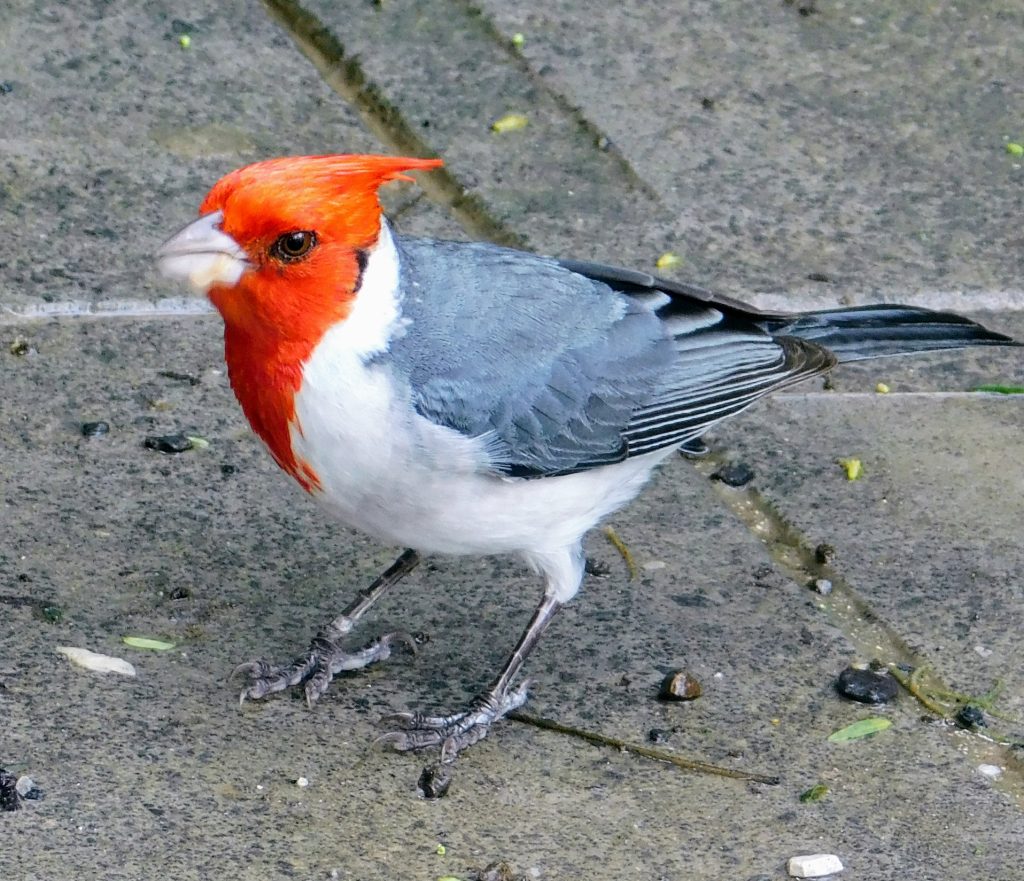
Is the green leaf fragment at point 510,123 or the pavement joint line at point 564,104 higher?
the pavement joint line at point 564,104

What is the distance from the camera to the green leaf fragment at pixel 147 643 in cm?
363

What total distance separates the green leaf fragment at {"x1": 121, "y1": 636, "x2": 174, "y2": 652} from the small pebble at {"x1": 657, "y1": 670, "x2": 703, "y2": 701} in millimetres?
1076

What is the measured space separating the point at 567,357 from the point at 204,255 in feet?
2.71

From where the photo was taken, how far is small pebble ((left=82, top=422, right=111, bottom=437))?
4.17 metres

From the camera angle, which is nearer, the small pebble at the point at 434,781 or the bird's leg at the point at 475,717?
the small pebble at the point at 434,781

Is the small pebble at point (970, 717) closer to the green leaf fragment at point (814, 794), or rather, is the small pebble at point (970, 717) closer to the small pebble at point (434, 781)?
the green leaf fragment at point (814, 794)

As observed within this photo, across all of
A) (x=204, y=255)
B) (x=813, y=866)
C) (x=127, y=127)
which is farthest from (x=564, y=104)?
(x=813, y=866)

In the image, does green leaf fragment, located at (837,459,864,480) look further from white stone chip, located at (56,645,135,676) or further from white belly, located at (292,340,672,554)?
white stone chip, located at (56,645,135,676)

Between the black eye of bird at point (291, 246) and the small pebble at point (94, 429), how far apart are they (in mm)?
1234

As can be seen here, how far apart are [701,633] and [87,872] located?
58.6 inches

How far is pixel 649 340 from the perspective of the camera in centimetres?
370

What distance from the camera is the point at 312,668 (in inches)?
143

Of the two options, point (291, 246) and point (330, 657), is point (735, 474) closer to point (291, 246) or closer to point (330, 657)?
point (330, 657)

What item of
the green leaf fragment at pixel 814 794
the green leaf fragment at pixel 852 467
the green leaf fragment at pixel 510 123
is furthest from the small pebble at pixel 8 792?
the green leaf fragment at pixel 510 123
